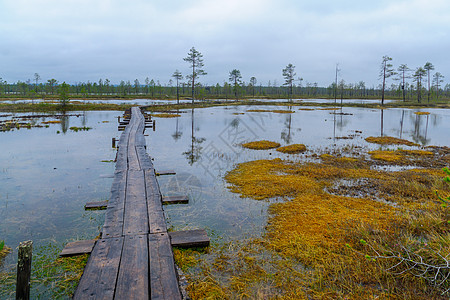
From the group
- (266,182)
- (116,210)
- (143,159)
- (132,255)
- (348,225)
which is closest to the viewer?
(132,255)

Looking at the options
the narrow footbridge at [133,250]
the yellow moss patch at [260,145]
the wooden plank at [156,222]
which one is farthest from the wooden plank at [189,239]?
the yellow moss patch at [260,145]

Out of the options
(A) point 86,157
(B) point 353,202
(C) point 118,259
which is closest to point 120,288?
(C) point 118,259

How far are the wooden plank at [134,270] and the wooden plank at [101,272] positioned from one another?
0.32ft

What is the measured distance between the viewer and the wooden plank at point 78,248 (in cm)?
559

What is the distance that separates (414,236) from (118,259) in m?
6.71

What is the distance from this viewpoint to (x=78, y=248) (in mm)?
5711

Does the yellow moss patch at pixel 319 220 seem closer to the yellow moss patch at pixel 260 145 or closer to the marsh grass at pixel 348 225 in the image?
the marsh grass at pixel 348 225

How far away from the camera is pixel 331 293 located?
4809 millimetres

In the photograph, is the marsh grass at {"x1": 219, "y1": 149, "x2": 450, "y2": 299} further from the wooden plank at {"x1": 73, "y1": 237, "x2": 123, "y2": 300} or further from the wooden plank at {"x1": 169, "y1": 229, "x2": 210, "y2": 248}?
the wooden plank at {"x1": 73, "y1": 237, "x2": 123, "y2": 300}

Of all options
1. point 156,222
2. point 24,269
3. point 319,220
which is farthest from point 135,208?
point 319,220

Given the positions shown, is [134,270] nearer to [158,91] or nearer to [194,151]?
[194,151]

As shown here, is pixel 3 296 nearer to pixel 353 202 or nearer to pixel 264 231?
pixel 264 231

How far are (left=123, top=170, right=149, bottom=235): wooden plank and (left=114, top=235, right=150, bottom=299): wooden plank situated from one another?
1.31 ft

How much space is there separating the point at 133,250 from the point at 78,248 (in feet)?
4.36
